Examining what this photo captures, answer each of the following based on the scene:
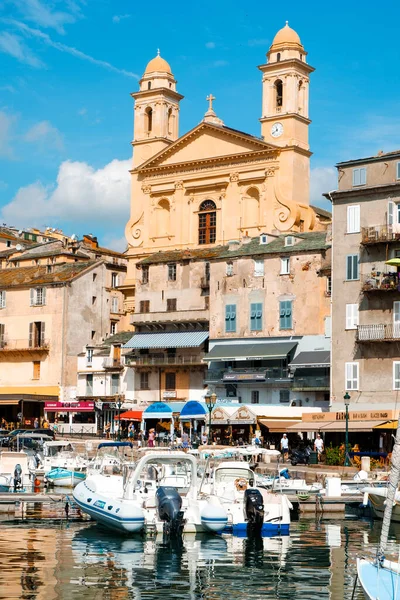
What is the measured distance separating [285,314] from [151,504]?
3732 cm

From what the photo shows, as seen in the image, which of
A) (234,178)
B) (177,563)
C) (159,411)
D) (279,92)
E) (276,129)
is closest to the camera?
(177,563)

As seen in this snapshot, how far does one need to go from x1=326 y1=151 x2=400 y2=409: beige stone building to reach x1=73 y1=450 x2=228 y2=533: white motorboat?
23.6 meters

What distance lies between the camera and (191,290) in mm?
81688

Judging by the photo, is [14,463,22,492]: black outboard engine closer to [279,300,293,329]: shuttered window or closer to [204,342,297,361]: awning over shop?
[204,342,297,361]: awning over shop

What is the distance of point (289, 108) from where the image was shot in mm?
89312

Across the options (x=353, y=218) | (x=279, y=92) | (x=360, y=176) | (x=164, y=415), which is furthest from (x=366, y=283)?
(x=279, y=92)

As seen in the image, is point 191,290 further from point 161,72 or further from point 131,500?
point 131,500

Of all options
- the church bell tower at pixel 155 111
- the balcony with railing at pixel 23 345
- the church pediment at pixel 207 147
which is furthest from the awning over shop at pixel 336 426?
the church bell tower at pixel 155 111

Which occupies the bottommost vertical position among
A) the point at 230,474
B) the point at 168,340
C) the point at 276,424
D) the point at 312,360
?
the point at 230,474

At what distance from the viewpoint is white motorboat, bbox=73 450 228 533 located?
35.4 meters

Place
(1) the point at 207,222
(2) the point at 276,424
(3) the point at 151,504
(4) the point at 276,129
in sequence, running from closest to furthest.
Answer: (3) the point at 151,504 < (2) the point at 276,424 < (4) the point at 276,129 < (1) the point at 207,222

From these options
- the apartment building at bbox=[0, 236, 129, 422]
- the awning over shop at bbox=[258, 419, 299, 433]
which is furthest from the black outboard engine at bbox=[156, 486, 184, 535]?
the apartment building at bbox=[0, 236, 129, 422]

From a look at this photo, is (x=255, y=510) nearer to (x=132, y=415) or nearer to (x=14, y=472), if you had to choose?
(x=14, y=472)

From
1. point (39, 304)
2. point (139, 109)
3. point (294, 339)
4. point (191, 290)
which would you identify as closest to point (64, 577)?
point (294, 339)
